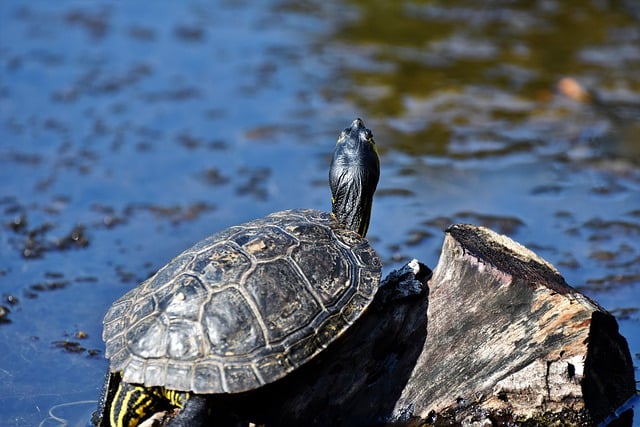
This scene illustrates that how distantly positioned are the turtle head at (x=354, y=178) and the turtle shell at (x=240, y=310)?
0.43 m

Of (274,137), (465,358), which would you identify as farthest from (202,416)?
(274,137)

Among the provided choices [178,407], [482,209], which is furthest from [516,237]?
[178,407]

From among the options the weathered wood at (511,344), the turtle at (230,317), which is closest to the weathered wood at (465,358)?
the weathered wood at (511,344)

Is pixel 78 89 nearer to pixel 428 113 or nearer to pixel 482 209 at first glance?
pixel 428 113

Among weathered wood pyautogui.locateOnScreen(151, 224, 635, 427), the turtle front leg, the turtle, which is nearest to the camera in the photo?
the turtle front leg

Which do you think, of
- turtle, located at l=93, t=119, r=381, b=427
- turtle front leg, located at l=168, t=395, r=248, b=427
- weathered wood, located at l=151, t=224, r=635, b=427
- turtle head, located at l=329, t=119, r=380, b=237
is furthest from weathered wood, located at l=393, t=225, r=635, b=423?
turtle front leg, located at l=168, t=395, r=248, b=427

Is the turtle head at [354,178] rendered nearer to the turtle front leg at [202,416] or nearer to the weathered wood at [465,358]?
the weathered wood at [465,358]

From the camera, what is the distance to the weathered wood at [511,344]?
4102mm

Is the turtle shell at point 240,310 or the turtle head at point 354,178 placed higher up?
the turtle head at point 354,178

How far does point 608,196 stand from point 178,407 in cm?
501

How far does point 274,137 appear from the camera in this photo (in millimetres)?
8969

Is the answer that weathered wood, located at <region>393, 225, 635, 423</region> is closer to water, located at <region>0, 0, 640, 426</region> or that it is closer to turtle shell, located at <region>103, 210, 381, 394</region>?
turtle shell, located at <region>103, 210, 381, 394</region>

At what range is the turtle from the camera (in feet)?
12.7

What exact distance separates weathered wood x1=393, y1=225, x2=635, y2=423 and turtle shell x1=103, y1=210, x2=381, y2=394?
463 mm
